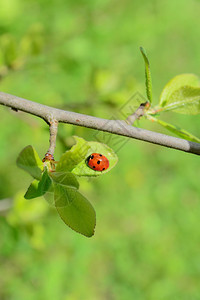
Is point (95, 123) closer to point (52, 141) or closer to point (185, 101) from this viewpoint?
point (52, 141)

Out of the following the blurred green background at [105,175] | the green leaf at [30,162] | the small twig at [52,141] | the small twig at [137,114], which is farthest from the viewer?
the blurred green background at [105,175]

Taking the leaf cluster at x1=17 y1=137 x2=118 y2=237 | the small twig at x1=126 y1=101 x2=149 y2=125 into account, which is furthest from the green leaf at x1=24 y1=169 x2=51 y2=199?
the small twig at x1=126 y1=101 x2=149 y2=125

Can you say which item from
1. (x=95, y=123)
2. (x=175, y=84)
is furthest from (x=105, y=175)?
(x=95, y=123)

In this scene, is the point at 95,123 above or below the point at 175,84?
below

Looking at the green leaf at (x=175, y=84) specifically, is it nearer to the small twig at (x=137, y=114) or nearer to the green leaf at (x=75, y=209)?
the small twig at (x=137, y=114)

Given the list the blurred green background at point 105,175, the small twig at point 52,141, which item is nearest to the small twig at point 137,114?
the small twig at point 52,141

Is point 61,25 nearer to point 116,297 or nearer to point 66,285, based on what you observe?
point 66,285

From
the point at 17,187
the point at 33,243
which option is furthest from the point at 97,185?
the point at 33,243

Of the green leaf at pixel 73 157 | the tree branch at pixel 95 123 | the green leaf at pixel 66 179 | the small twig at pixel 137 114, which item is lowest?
the green leaf at pixel 66 179

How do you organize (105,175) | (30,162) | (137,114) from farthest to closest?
1. (105,175)
2. (137,114)
3. (30,162)
